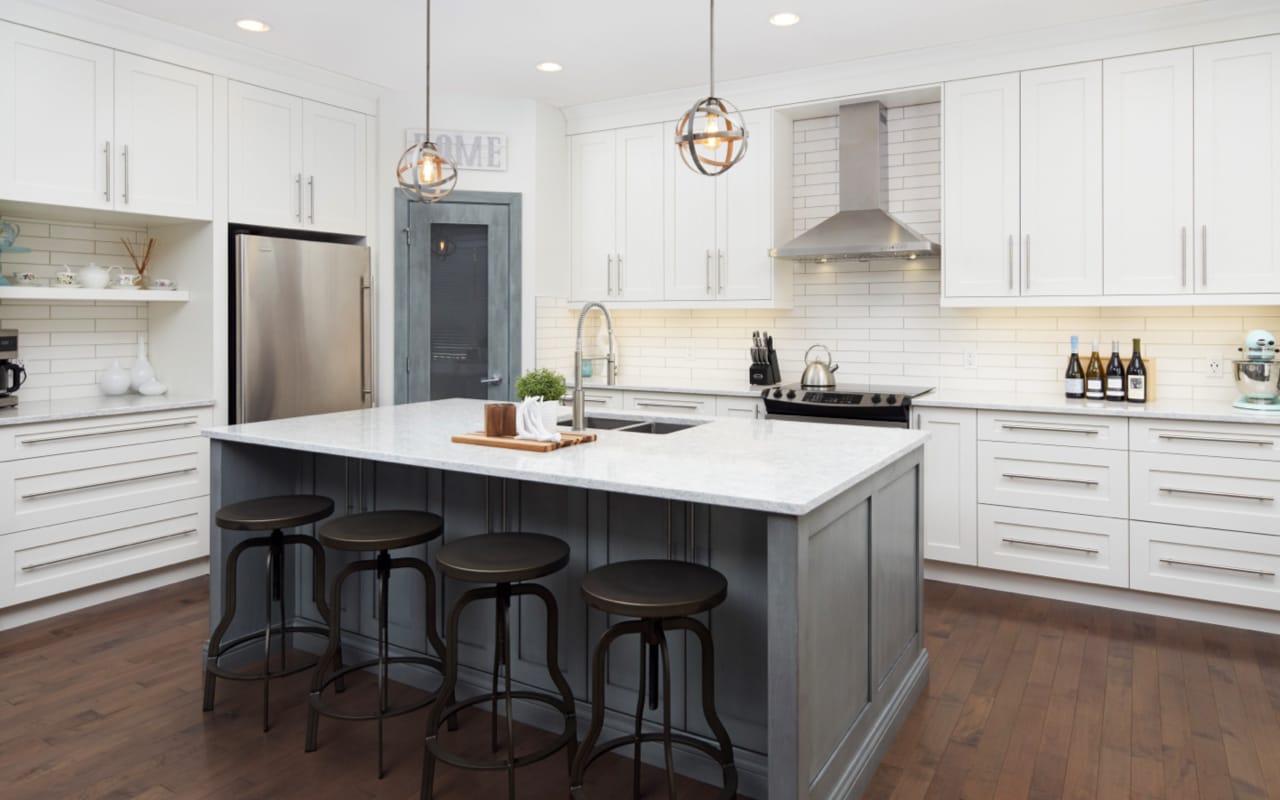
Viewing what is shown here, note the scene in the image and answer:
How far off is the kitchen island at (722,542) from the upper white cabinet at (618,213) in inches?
96.2

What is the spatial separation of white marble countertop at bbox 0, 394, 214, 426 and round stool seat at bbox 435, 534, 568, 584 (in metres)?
2.55

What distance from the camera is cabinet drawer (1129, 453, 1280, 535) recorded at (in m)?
3.67

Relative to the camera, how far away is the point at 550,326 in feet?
19.0

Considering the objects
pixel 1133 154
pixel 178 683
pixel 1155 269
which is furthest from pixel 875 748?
pixel 1133 154

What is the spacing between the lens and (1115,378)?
4.26 meters

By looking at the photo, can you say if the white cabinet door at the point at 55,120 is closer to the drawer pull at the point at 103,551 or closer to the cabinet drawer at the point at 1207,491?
the drawer pull at the point at 103,551

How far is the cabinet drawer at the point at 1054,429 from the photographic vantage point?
3988 millimetres

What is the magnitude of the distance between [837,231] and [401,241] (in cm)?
278

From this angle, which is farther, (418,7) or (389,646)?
(418,7)

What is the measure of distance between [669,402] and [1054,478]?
222cm

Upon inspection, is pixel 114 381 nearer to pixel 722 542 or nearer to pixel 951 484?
pixel 722 542

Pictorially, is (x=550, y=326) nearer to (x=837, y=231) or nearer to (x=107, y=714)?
(x=837, y=231)

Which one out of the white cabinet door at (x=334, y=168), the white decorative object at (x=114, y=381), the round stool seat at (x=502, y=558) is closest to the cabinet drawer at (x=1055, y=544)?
the round stool seat at (x=502, y=558)

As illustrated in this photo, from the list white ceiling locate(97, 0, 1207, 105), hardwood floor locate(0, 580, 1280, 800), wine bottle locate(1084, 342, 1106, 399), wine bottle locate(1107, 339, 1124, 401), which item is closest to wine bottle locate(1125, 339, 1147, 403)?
wine bottle locate(1107, 339, 1124, 401)
